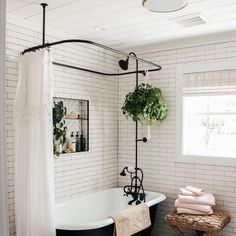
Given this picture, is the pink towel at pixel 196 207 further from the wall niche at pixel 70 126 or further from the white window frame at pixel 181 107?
the wall niche at pixel 70 126

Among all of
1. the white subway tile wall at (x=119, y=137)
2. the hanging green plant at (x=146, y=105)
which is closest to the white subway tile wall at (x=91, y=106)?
the white subway tile wall at (x=119, y=137)

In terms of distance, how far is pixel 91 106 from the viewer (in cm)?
386

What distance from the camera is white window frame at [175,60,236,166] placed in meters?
3.39

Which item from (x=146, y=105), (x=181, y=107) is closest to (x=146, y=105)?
(x=146, y=105)

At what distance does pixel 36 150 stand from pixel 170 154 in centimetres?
197

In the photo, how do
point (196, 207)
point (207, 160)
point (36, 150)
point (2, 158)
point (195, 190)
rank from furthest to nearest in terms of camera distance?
1. point (207, 160)
2. point (195, 190)
3. point (196, 207)
4. point (36, 150)
5. point (2, 158)

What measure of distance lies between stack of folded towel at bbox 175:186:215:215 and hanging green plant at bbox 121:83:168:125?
0.99 metres

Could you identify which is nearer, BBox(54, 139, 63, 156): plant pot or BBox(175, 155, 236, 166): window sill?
BBox(54, 139, 63, 156): plant pot

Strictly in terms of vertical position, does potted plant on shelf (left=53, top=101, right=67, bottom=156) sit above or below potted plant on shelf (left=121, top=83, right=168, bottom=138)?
below

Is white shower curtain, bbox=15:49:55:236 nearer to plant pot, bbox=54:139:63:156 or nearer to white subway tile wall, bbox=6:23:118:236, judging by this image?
white subway tile wall, bbox=6:23:118:236

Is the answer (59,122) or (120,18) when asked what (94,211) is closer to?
(59,122)

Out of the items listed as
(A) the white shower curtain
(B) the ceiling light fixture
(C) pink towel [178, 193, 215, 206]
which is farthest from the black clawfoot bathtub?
(B) the ceiling light fixture

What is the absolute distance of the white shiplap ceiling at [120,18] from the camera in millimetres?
2523

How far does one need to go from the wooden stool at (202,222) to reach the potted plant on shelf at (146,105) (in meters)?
1.22
